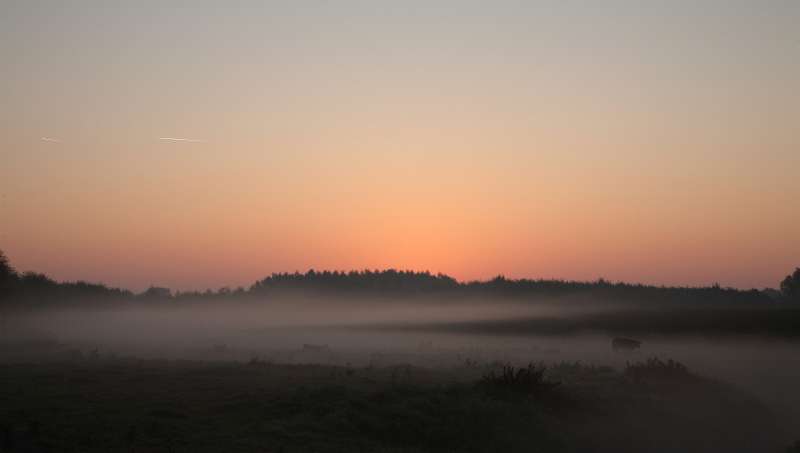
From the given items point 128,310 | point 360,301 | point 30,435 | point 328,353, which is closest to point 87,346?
point 328,353

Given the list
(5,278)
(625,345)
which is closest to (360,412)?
(625,345)

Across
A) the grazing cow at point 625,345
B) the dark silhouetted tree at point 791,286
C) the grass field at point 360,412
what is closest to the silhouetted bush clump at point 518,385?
the grass field at point 360,412

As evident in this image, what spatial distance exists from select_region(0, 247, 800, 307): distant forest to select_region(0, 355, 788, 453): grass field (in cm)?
4940

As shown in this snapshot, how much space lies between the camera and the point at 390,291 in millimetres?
150625

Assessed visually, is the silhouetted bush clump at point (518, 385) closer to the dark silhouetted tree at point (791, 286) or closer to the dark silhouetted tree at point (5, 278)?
the dark silhouetted tree at point (5, 278)

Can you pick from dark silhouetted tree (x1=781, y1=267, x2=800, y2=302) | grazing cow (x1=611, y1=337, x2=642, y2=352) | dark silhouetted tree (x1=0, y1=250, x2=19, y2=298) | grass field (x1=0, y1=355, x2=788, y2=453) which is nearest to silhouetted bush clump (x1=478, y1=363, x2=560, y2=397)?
grass field (x1=0, y1=355, x2=788, y2=453)

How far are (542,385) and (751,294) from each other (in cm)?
10154

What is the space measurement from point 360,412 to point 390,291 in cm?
12931

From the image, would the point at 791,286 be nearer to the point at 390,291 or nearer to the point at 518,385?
the point at 390,291

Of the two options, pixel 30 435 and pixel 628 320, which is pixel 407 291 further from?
pixel 30 435

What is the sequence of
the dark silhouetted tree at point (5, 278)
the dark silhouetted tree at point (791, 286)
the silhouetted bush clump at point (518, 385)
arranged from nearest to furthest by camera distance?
the silhouetted bush clump at point (518, 385)
the dark silhouetted tree at point (5, 278)
the dark silhouetted tree at point (791, 286)

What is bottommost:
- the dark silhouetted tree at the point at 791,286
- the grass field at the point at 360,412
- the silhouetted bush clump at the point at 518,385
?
the grass field at the point at 360,412

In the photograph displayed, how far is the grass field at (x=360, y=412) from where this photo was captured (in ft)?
60.3

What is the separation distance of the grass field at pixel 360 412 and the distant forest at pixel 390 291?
49.4 m
